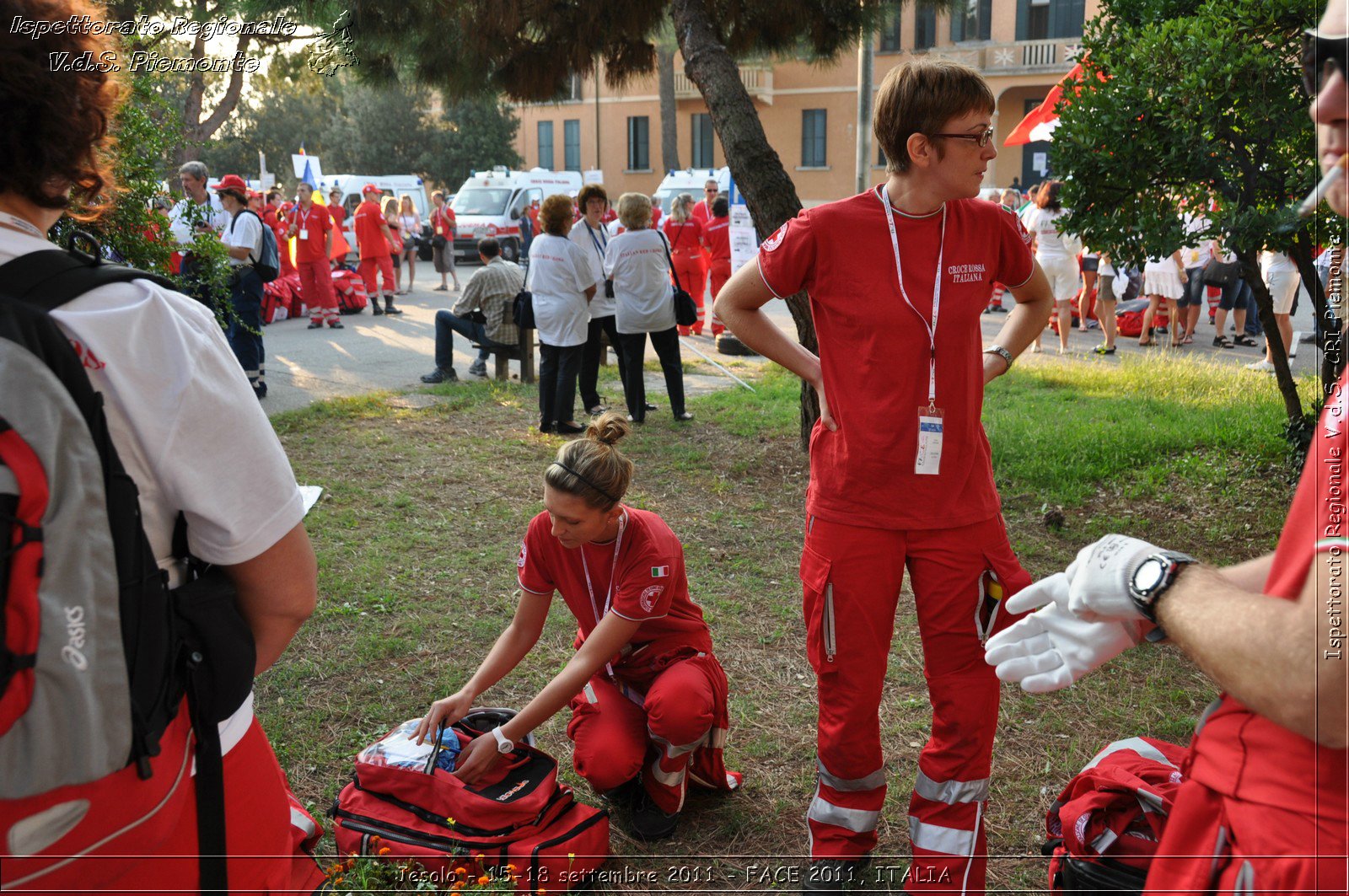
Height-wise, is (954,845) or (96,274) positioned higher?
(96,274)

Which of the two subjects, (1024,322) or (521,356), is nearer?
(1024,322)

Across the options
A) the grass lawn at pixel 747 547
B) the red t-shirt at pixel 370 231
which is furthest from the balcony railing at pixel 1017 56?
the grass lawn at pixel 747 547

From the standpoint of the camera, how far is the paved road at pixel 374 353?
33.4 ft

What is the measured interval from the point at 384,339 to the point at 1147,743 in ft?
39.7

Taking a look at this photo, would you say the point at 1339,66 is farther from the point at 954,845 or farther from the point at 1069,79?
Result: the point at 1069,79

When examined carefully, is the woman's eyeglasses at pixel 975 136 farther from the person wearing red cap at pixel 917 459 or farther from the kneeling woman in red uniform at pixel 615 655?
the kneeling woman in red uniform at pixel 615 655

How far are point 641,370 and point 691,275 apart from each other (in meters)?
5.62

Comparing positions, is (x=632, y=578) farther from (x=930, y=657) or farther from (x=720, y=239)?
(x=720, y=239)

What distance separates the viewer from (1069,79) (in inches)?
211

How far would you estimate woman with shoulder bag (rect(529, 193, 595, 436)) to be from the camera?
26.3 feet

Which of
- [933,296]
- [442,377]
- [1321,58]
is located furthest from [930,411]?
[442,377]

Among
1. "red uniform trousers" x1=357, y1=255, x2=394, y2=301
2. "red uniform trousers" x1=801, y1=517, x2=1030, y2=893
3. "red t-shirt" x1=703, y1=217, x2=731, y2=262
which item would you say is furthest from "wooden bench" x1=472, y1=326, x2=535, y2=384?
"red uniform trousers" x1=801, y1=517, x2=1030, y2=893

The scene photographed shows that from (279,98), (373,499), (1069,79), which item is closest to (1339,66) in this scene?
(1069,79)

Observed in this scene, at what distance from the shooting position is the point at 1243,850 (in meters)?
1.28
